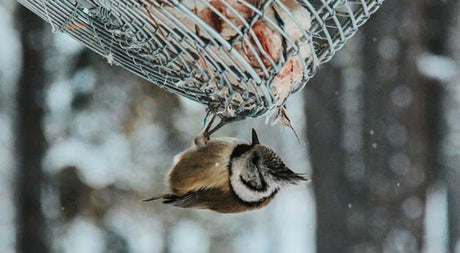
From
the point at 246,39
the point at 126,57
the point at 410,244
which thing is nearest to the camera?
the point at 246,39

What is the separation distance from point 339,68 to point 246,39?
117 inches

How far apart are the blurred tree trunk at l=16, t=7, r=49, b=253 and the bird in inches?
88.7

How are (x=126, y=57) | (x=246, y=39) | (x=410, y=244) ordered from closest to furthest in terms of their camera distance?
1. (x=246, y=39)
2. (x=126, y=57)
3. (x=410, y=244)

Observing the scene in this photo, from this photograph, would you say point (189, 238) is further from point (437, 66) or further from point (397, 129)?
point (437, 66)

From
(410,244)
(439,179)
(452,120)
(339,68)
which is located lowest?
(410,244)

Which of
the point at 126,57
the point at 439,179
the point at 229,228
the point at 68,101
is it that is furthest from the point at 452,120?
the point at 126,57

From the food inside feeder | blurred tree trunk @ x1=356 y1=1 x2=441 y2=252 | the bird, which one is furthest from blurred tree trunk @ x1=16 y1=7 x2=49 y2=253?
the food inside feeder

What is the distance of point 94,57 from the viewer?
13.4ft

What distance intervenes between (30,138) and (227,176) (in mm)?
2432

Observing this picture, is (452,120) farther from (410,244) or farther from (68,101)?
(68,101)

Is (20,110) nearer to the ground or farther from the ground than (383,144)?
farther from the ground

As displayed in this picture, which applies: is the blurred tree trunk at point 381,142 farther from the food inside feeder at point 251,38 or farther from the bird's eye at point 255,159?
the food inside feeder at point 251,38

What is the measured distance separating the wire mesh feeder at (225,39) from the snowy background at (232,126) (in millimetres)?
2454

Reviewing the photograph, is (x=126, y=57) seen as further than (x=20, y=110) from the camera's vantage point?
No
